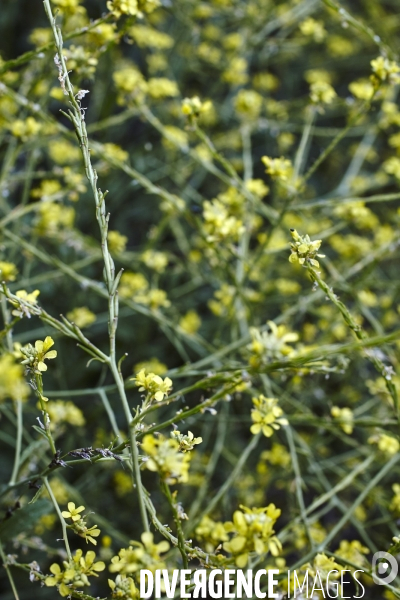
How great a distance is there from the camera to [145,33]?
2.14m

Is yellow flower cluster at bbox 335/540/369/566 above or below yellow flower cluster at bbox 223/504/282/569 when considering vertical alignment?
below

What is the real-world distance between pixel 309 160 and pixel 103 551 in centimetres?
235

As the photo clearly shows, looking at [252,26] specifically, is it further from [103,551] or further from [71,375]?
[103,551]

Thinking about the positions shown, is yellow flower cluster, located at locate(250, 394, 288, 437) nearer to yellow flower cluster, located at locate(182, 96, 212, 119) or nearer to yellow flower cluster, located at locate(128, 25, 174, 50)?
yellow flower cluster, located at locate(182, 96, 212, 119)

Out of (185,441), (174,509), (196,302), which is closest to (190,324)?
(196,302)

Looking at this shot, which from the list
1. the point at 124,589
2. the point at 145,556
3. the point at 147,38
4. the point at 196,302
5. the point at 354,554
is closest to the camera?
the point at 145,556

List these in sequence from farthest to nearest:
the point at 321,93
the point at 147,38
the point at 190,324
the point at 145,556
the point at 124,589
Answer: the point at 147,38 → the point at 190,324 → the point at 321,93 → the point at 124,589 → the point at 145,556

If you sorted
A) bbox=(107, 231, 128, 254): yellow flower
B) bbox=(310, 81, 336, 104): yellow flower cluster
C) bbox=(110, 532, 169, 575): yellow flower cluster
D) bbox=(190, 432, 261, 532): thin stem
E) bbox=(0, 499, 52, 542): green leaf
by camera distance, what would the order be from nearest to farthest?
bbox=(110, 532, 169, 575): yellow flower cluster → bbox=(0, 499, 52, 542): green leaf → bbox=(190, 432, 261, 532): thin stem → bbox=(310, 81, 336, 104): yellow flower cluster → bbox=(107, 231, 128, 254): yellow flower

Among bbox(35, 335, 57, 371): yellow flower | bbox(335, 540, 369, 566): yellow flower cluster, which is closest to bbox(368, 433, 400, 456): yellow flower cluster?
bbox(335, 540, 369, 566): yellow flower cluster

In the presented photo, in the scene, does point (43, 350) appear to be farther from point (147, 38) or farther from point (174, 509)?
point (147, 38)

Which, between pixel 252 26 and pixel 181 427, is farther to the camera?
pixel 252 26

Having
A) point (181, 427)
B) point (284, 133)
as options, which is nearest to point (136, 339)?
point (181, 427)

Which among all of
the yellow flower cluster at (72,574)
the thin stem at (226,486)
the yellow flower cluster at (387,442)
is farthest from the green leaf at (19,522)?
the yellow flower cluster at (387,442)

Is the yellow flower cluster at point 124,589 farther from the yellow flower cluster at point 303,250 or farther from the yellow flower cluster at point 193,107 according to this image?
the yellow flower cluster at point 193,107
